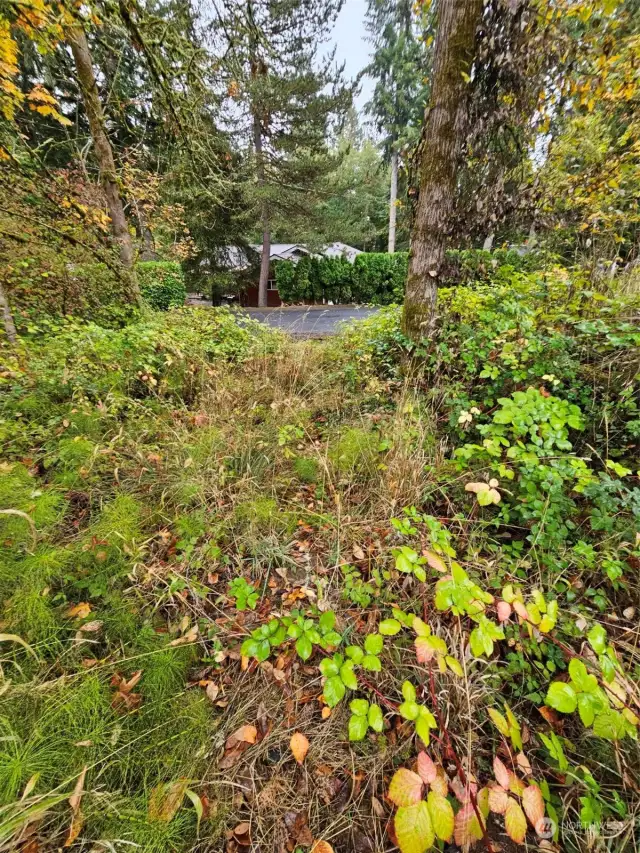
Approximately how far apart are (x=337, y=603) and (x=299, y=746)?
1.67 feet

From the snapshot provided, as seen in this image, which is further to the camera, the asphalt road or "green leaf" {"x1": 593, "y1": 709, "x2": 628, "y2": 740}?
the asphalt road

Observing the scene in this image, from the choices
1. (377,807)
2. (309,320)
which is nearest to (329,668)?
(377,807)

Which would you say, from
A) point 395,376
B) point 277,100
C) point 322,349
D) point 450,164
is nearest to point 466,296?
point 395,376

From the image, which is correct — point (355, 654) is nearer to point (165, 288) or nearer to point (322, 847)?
point (322, 847)

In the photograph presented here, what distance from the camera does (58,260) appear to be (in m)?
3.69

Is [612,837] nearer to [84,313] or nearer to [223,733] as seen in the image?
[223,733]

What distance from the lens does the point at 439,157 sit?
2.78 meters

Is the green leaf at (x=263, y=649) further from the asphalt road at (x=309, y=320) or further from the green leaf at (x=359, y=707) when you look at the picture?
the asphalt road at (x=309, y=320)

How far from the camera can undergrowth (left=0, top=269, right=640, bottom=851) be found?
3.20 ft

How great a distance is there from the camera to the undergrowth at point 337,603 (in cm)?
98

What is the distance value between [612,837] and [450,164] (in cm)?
385

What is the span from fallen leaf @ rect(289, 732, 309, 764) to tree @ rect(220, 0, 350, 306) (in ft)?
39.5

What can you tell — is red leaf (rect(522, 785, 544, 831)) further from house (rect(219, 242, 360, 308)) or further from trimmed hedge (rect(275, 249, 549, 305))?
house (rect(219, 242, 360, 308))

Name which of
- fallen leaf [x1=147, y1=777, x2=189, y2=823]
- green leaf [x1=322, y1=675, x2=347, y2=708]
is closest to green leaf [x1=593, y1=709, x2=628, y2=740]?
green leaf [x1=322, y1=675, x2=347, y2=708]
